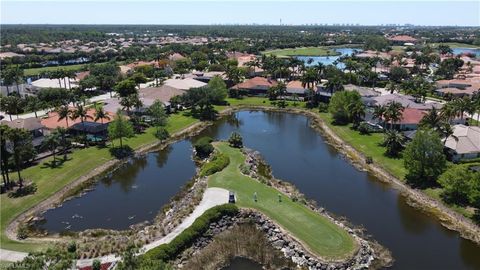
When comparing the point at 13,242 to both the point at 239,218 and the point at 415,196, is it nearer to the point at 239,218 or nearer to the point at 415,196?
the point at 239,218

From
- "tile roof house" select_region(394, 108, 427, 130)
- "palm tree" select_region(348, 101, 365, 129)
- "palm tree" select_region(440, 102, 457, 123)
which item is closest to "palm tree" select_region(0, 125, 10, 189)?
"palm tree" select_region(348, 101, 365, 129)

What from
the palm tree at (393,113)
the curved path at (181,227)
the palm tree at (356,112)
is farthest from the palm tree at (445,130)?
the curved path at (181,227)

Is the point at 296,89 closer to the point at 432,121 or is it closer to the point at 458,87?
the point at 458,87

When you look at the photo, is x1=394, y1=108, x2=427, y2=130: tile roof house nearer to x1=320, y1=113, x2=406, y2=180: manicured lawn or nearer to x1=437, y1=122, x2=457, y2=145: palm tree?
x1=320, y1=113, x2=406, y2=180: manicured lawn

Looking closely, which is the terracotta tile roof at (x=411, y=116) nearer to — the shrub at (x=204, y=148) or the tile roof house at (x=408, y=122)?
the tile roof house at (x=408, y=122)

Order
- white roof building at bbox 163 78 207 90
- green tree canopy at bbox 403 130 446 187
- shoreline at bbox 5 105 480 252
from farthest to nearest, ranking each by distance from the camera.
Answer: white roof building at bbox 163 78 207 90
green tree canopy at bbox 403 130 446 187
shoreline at bbox 5 105 480 252
